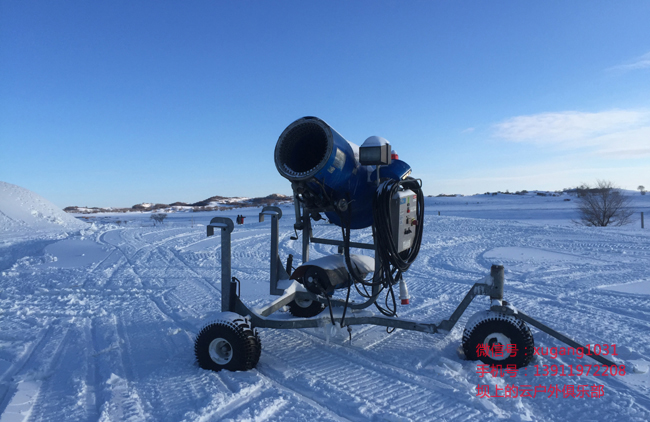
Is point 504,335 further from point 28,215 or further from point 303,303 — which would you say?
point 28,215

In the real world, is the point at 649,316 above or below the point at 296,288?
below

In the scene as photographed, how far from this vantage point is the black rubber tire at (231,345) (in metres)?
4.03

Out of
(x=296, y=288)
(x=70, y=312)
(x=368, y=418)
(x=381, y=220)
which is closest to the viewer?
(x=368, y=418)

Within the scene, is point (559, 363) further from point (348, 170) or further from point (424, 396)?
point (348, 170)

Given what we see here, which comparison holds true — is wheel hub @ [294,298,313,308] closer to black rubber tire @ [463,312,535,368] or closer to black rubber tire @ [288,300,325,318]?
black rubber tire @ [288,300,325,318]

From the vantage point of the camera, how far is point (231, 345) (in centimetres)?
407

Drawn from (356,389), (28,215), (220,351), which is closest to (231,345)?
(220,351)

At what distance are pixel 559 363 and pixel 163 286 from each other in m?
7.01

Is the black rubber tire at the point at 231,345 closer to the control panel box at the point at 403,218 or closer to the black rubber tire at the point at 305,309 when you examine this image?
the control panel box at the point at 403,218

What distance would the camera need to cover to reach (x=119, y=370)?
4.09 metres

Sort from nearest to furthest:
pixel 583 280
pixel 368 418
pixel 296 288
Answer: pixel 368 418 < pixel 296 288 < pixel 583 280

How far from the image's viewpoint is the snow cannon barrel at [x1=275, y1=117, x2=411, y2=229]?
14.5 feet

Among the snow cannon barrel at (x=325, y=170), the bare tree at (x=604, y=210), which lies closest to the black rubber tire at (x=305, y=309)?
the snow cannon barrel at (x=325, y=170)

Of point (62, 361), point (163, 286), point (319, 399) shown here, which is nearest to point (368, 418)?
point (319, 399)
